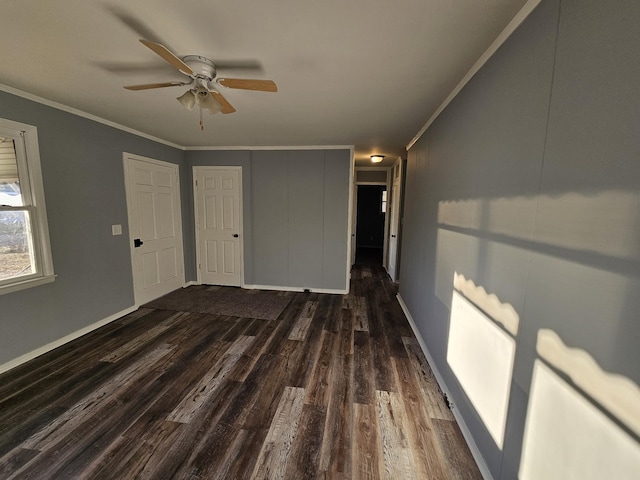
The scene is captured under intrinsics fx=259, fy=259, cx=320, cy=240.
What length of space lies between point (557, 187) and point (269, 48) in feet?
5.58

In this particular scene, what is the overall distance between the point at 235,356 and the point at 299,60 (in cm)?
257

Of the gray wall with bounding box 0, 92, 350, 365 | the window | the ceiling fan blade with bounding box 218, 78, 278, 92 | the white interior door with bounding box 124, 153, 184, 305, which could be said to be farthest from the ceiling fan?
the white interior door with bounding box 124, 153, 184, 305

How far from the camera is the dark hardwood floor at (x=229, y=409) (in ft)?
4.87

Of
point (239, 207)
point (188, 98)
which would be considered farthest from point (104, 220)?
point (188, 98)

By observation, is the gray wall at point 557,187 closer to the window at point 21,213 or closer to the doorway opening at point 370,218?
the window at point 21,213

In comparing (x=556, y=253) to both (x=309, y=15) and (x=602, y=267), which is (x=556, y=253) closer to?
(x=602, y=267)

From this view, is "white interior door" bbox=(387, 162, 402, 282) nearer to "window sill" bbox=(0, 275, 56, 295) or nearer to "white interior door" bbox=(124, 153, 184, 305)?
"white interior door" bbox=(124, 153, 184, 305)

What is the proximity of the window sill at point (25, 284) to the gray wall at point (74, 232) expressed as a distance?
52 millimetres

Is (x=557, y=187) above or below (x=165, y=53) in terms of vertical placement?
below

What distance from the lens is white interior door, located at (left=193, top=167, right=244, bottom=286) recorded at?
4.46 meters

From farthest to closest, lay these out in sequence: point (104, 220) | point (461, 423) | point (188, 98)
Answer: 1. point (104, 220)
2. point (188, 98)
3. point (461, 423)

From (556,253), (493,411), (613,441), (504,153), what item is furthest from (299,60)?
(493,411)

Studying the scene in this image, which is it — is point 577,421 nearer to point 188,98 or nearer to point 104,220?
point 188,98

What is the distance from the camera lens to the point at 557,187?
99 cm
